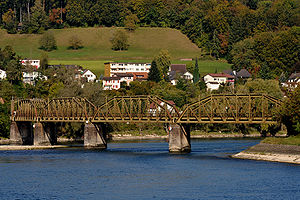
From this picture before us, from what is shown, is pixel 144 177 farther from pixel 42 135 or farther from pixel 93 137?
pixel 42 135

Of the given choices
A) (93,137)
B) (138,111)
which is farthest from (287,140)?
(93,137)

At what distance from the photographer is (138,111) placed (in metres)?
132

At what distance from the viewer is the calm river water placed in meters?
81.4

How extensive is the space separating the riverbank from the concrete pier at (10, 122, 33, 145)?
61179 mm

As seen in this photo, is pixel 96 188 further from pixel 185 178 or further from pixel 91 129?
pixel 91 129

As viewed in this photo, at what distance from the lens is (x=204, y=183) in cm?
8781

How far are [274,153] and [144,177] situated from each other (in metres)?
23.0

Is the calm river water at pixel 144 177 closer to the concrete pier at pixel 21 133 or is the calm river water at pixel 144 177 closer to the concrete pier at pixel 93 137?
the concrete pier at pixel 93 137

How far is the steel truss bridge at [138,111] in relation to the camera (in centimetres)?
12038

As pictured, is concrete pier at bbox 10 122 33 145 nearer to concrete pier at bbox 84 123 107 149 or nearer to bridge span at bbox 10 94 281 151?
bridge span at bbox 10 94 281 151

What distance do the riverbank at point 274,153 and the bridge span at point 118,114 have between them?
595 cm

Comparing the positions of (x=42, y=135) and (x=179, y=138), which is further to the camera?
(x=42, y=135)

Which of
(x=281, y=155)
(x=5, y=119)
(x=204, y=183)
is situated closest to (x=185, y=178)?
(x=204, y=183)

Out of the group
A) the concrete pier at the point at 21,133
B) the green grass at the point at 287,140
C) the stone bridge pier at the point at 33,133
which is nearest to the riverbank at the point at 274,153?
the green grass at the point at 287,140
